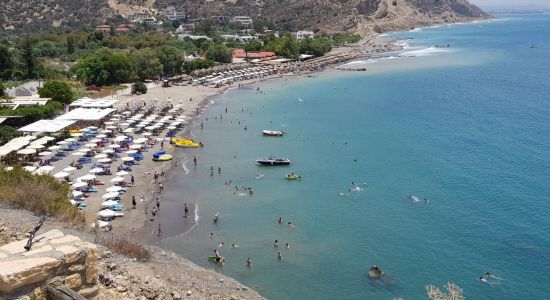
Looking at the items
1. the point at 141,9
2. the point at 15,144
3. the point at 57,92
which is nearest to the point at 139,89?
the point at 57,92

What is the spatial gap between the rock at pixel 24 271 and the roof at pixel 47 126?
33.5m

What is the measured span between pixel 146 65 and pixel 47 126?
126 feet

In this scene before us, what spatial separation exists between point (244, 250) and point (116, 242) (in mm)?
9239

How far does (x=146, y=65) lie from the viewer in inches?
3113

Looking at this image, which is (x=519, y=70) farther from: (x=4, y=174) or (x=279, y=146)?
(x=4, y=174)

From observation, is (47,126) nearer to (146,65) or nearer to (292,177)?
(292,177)

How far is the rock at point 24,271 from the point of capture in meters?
9.93

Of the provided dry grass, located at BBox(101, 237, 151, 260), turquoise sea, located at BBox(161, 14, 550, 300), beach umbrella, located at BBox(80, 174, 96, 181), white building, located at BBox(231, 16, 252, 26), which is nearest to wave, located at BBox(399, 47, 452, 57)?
turquoise sea, located at BBox(161, 14, 550, 300)

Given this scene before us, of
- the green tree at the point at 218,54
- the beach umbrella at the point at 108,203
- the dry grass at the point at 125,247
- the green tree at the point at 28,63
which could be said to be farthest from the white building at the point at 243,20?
the dry grass at the point at 125,247

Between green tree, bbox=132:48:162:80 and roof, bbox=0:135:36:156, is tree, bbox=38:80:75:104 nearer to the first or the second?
roof, bbox=0:135:36:156

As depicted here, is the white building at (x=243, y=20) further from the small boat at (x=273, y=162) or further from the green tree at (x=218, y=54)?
the small boat at (x=273, y=162)

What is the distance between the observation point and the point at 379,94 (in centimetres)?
7494

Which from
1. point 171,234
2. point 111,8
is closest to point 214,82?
point 171,234

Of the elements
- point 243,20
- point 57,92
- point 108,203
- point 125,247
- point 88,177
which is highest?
point 57,92
